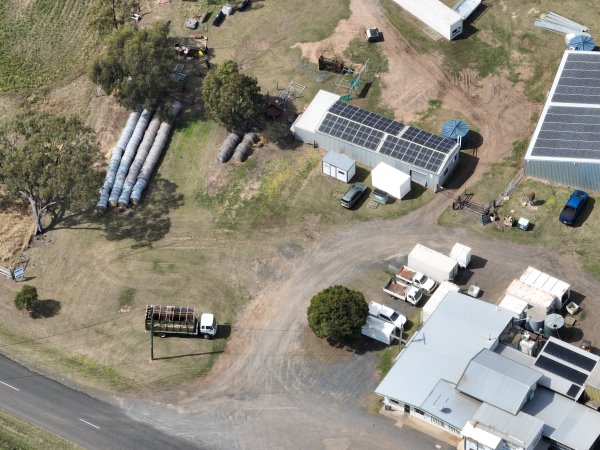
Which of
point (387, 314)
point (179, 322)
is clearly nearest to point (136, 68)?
point (179, 322)

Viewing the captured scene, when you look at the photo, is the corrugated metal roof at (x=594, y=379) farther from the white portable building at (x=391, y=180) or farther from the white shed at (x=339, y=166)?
the white shed at (x=339, y=166)

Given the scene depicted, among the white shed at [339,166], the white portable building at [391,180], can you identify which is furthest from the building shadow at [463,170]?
the white shed at [339,166]

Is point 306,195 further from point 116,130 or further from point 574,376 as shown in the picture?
point 574,376

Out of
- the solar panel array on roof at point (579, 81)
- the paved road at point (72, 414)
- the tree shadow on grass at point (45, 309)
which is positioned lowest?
the paved road at point (72, 414)

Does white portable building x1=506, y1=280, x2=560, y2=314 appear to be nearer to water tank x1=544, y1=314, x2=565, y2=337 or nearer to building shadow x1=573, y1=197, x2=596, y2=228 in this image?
water tank x1=544, y1=314, x2=565, y2=337

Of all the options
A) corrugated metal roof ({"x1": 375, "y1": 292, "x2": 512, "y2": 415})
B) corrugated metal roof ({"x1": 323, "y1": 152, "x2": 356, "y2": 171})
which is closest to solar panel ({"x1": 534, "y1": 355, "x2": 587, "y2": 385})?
corrugated metal roof ({"x1": 375, "y1": 292, "x2": 512, "y2": 415})

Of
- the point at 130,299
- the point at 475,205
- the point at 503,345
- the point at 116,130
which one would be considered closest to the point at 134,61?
the point at 116,130
